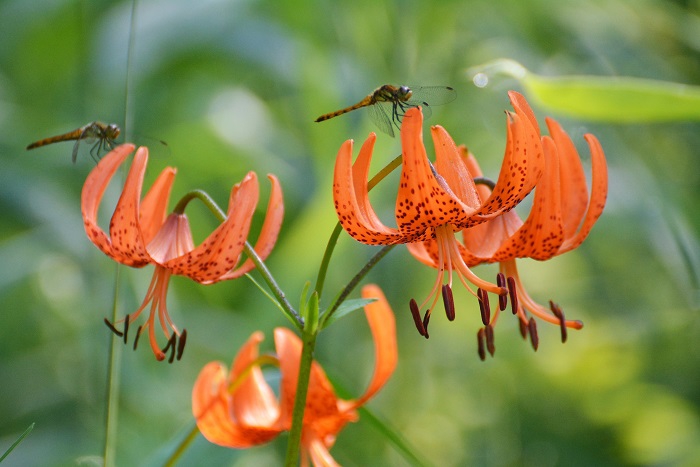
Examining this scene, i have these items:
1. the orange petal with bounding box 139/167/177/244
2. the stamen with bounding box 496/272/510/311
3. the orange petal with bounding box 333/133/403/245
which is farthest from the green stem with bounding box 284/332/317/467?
the orange petal with bounding box 139/167/177/244

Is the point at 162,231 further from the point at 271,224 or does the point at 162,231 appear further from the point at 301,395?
the point at 301,395

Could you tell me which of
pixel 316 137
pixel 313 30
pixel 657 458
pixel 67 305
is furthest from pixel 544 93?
pixel 67 305

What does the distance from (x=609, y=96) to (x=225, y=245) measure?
672mm

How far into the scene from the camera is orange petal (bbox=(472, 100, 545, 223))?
903 mm

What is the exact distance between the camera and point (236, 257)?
3.23 feet

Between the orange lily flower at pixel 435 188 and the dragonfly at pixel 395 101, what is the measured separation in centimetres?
11

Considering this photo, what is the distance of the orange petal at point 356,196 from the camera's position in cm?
89

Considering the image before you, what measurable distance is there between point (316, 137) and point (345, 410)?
3.41 ft

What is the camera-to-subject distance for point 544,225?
1024mm

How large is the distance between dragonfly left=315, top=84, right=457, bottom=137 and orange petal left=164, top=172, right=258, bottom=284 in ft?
0.46

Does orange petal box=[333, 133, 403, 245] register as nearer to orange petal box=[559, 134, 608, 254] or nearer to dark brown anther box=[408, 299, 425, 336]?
dark brown anther box=[408, 299, 425, 336]

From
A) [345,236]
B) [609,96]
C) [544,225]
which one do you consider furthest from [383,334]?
[345,236]

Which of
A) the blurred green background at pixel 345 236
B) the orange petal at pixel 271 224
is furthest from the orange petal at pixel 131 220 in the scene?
the blurred green background at pixel 345 236

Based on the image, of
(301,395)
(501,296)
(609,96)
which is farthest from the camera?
(609,96)
